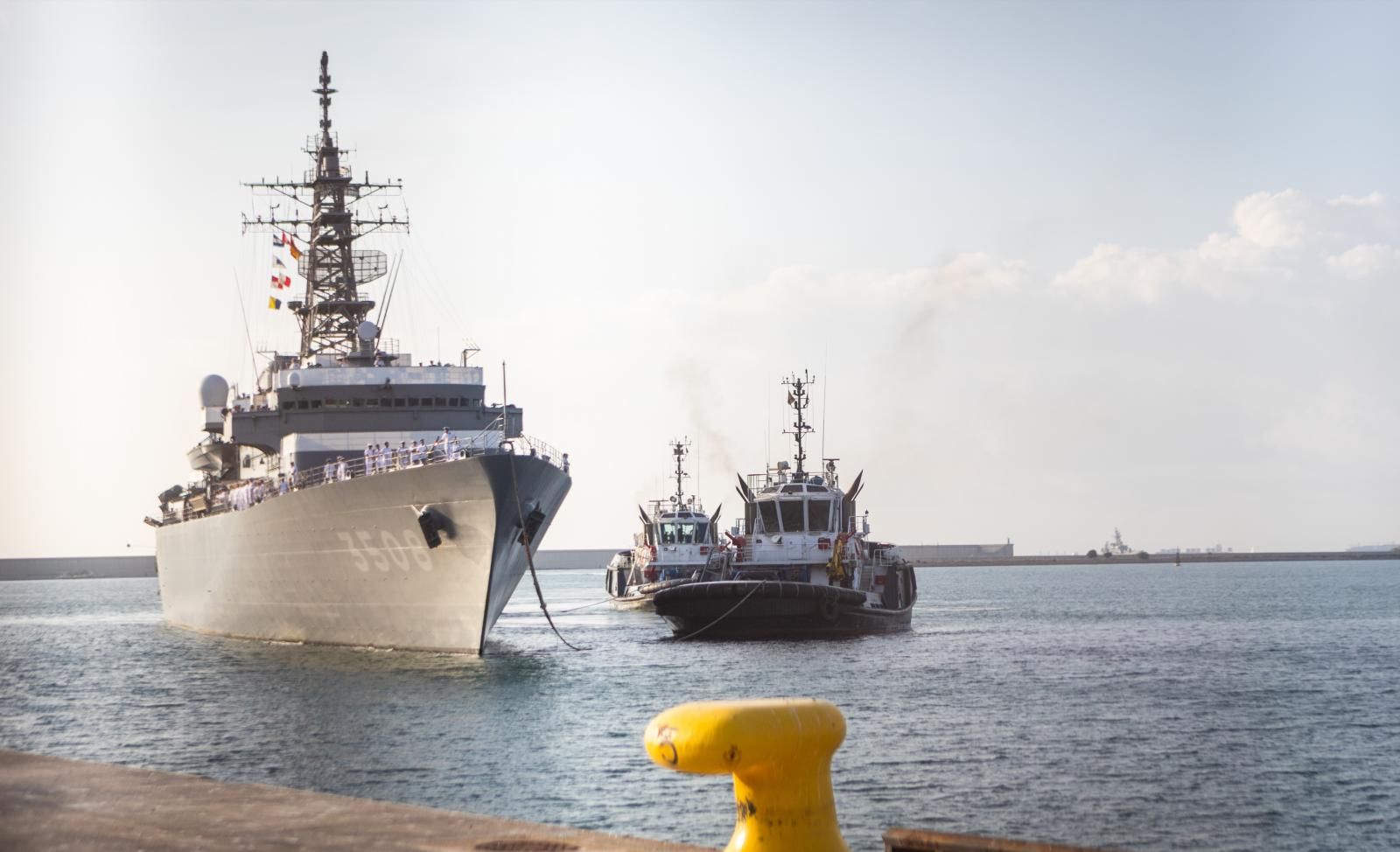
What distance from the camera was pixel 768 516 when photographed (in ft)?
163

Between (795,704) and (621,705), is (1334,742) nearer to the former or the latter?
(621,705)

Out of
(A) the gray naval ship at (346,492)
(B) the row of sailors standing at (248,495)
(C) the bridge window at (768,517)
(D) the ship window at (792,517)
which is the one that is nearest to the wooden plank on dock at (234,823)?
(A) the gray naval ship at (346,492)

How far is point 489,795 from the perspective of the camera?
17484 mm

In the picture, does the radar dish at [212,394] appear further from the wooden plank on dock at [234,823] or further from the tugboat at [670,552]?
the wooden plank on dock at [234,823]

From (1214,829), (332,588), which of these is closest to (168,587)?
(332,588)

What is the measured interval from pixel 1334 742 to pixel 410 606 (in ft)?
63.7

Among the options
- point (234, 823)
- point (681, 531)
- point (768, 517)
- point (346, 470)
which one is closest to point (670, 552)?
point (681, 531)

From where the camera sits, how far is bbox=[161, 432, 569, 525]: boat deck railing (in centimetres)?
3161

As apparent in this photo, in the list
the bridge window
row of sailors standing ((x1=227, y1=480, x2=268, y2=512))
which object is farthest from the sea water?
the bridge window

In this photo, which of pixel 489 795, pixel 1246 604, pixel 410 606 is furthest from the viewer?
pixel 1246 604

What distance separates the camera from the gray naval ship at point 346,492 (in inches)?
1209

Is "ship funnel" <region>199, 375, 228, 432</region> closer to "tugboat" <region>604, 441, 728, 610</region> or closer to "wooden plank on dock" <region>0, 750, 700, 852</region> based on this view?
"tugboat" <region>604, 441, 728, 610</region>

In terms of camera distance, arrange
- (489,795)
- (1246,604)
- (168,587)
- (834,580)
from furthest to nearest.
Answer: (1246,604) < (168,587) < (834,580) < (489,795)

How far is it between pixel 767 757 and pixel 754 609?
37276 millimetres
